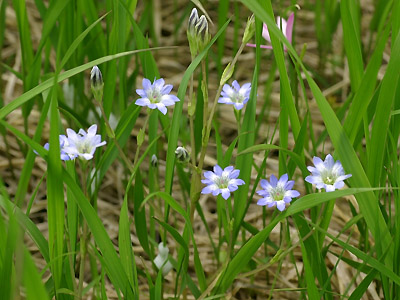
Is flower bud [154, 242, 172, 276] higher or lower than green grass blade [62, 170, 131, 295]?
higher

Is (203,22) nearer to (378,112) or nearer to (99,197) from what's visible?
(378,112)

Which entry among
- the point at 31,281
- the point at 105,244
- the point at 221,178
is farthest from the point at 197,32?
the point at 31,281

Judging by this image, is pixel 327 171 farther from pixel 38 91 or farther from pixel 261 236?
pixel 38 91

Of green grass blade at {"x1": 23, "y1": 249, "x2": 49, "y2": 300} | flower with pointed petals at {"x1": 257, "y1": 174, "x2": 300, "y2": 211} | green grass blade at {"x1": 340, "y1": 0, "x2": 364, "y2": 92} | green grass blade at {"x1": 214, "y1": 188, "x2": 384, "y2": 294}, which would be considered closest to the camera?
green grass blade at {"x1": 23, "y1": 249, "x2": 49, "y2": 300}

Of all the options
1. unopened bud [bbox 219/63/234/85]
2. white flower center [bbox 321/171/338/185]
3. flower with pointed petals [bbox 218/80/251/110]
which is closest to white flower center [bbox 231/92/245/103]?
flower with pointed petals [bbox 218/80/251/110]

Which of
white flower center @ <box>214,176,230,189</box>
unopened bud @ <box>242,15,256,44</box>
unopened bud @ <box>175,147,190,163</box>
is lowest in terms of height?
white flower center @ <box>214,176,230,189</box>

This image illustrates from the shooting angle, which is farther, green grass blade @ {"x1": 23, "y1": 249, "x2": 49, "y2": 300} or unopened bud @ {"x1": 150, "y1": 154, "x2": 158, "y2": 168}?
unopened bud @ {"x1": 150, "y1": 154, "x2": 158, "y2": 168}

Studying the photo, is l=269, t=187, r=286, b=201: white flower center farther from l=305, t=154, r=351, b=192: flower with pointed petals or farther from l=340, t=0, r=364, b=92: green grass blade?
l=340, t=0, r=364, b=92: green grass blade

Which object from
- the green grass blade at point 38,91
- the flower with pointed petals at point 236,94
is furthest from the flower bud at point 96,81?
the flower with pointed petals at point 236,94
